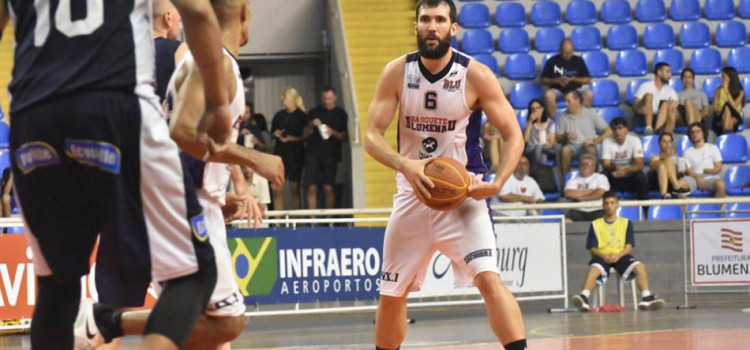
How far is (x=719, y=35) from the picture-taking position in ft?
68.4

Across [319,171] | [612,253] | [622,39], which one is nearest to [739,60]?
[622,39]

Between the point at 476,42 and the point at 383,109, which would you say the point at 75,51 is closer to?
the point at 383,109

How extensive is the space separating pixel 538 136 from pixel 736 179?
10.0ft

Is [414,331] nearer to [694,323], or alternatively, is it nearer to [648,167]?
[694,323]

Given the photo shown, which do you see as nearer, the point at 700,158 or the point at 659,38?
the point at 700,158

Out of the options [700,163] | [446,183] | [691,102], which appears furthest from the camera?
[691,102]

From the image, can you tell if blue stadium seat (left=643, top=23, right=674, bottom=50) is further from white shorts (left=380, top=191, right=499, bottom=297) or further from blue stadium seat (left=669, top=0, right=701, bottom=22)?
white shorts (left=380, top=191, right=499, bottom=297)

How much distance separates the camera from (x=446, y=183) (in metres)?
6.75

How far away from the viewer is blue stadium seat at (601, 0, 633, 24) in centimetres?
2116

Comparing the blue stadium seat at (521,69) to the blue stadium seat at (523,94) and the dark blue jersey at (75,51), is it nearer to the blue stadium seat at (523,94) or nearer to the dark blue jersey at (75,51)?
the blue stadium seat at (523,94)

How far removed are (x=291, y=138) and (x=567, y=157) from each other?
3.83 m

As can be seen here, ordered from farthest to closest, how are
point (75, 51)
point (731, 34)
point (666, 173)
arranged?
1. point (731, 34)
2. point (666, 173)
3. point (75, 51)

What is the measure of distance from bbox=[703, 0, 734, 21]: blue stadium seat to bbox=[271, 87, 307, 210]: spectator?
7736mm

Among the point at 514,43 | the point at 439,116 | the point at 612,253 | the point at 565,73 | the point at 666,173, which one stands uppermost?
the point at 514,43
